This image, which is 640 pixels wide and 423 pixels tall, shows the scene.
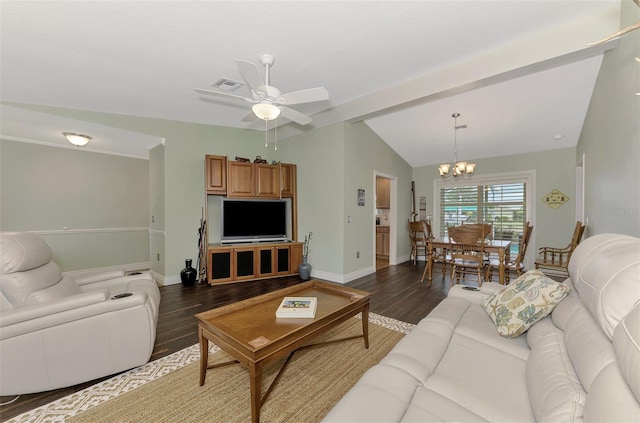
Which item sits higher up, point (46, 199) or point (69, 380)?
point (46, 199)

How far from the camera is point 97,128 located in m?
3.92

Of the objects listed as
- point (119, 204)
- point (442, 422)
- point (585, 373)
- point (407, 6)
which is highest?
point (407, 6)

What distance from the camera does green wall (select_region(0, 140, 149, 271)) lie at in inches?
172

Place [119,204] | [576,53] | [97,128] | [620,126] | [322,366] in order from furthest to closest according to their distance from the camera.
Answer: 1. [119,204]
2. [97,128]
3. [576,53]
4. [620,126]
5. [322,366]

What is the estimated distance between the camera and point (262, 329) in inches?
66.4

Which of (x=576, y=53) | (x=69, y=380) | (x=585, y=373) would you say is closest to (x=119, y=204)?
(x=69, y=380)

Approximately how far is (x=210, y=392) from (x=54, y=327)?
1.09 m

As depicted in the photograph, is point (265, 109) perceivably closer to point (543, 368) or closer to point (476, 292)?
point (476, 292)

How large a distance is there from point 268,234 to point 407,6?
392 cm

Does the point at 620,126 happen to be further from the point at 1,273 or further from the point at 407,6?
the point at 1,273

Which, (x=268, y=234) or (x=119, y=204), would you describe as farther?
(x=119, y=204)

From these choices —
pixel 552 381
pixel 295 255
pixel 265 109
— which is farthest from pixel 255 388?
pixel 295 255

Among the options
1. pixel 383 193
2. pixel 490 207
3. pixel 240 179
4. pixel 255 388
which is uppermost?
pixel 240 179

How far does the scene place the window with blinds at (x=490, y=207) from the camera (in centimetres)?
552
